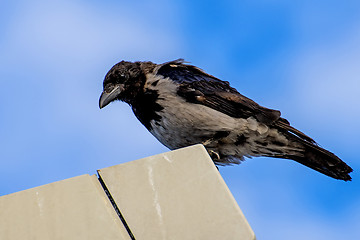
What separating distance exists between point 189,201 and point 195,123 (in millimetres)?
2629

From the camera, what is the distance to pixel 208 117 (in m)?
5.40

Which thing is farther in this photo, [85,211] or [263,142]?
[263,142]

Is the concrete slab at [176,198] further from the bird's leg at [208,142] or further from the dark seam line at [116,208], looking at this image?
the bird's leg at [208,142]

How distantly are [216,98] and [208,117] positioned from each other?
0.38 m

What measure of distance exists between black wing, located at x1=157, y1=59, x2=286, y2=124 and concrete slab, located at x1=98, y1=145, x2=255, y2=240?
8.83 ft

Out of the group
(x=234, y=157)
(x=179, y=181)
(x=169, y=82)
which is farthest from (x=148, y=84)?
(x=179, y=181)

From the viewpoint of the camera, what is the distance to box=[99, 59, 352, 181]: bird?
5.46 meters

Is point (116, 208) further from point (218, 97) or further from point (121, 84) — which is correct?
point (121, 84)

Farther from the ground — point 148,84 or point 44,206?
point 148,84

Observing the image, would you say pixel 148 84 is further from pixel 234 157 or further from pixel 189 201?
pixel 189 201

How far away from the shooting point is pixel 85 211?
2752 millimetres

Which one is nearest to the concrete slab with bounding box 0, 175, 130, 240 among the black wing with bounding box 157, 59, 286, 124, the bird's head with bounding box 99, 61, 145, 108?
the black wing with bounding box 157, 59, 286, 124

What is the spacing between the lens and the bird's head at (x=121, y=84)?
19.8ft

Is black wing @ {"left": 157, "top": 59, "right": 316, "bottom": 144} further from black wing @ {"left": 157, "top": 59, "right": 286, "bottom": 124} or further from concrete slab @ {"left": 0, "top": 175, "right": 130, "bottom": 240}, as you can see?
concrete slab @ {"left": 0, "top": 175, "right": 130, "bottom": 240}
